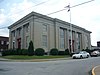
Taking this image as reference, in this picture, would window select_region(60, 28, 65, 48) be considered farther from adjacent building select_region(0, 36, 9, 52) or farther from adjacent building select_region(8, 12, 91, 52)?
adjacent building select_region(0, 36, 9, 52)

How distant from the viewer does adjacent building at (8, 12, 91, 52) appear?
50.6 meters

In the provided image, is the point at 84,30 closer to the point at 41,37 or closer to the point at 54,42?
the point at 54,42

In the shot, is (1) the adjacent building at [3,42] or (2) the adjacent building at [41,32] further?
(1) the adjacent building at [3,42]

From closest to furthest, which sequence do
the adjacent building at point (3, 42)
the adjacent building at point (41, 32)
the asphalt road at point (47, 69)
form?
1. the asphalt road at point (47, 69)
2. the adjacent building at point (41, 32)
3. the adjacent building at point (3, 42)

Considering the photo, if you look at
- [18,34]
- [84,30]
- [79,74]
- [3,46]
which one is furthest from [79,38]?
[79,74]

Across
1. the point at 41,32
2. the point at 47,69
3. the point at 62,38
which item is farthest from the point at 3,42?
the point at 47,69

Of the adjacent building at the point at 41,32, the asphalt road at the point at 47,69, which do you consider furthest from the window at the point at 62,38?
the asphalt road at the point at 47,69

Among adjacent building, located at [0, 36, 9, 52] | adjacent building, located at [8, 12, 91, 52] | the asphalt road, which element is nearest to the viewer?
the asphalt road

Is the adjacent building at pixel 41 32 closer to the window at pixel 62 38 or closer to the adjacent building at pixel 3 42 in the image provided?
the window at pixel 62 38

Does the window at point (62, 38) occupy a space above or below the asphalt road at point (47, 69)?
above

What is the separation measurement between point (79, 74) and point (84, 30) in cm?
6339

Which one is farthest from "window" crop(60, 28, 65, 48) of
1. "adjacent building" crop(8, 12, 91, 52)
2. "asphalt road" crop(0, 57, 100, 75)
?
"asphalt road" crop(0, 57, 100, 75)

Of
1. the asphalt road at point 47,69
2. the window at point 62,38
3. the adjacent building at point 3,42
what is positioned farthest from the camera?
the adjacent building at point 3,42

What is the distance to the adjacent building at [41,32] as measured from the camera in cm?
5056
